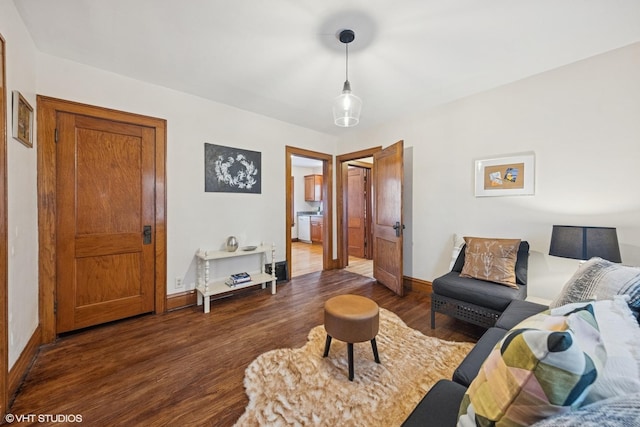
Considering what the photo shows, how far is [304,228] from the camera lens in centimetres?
823

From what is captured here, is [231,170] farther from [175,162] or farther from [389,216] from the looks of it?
[389,216]

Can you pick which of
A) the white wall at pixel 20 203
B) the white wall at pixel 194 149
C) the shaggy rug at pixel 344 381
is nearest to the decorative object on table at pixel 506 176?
the shaggy rug at pixel 344 381

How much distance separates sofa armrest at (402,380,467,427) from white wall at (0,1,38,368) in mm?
2482

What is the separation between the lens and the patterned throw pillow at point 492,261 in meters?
2.32

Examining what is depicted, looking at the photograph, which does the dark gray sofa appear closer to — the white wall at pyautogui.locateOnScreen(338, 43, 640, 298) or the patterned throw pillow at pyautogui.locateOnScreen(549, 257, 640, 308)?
the patterned throw pillow at pyautogui.locateOnScreen(549, 257, 640, 308)

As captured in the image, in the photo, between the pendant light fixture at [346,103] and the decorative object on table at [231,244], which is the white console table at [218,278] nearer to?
the decorative object on table at [231,244]

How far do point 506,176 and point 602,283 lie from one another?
1.81 m

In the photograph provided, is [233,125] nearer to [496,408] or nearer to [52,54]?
[52,54]

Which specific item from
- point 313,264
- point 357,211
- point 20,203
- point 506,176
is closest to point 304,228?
point 357,211

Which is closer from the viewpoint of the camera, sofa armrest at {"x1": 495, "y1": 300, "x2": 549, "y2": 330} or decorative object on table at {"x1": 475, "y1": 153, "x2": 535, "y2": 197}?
sofa armrest at {"x1": 495, "y1": 300, "x2": 549, "y2": 330}

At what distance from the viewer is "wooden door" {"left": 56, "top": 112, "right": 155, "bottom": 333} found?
2.33 metres

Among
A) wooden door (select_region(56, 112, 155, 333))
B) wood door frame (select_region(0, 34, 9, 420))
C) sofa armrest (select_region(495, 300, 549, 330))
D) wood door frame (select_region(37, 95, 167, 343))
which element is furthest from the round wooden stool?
wood door frame (select_region(37, 95, 167, 343))

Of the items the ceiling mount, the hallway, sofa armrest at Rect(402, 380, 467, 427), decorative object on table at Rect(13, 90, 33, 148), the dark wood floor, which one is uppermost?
the ceiling mount

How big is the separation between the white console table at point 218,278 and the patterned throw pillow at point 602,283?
291cm
